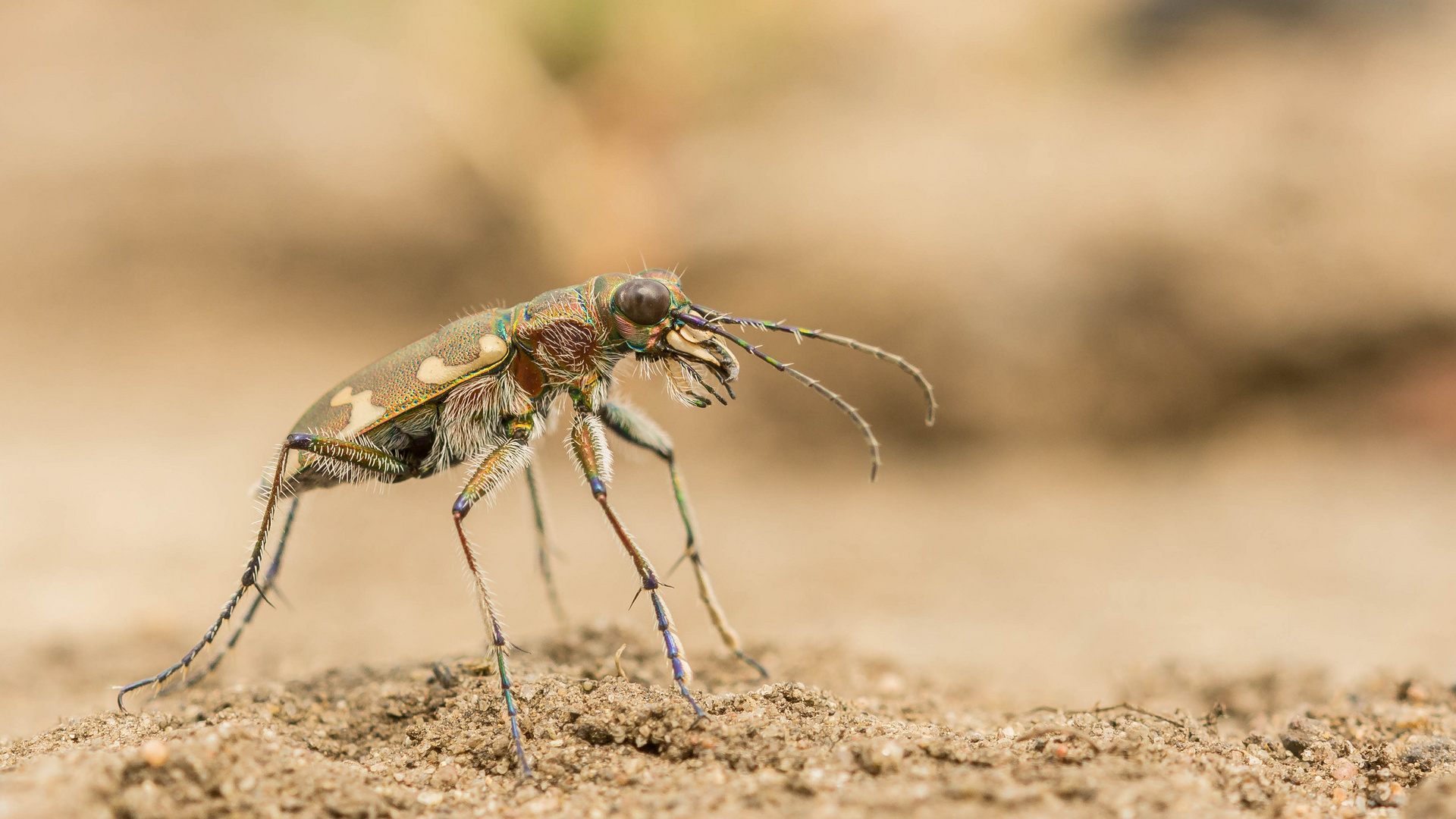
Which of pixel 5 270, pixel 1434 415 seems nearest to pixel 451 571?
pixel 5 270

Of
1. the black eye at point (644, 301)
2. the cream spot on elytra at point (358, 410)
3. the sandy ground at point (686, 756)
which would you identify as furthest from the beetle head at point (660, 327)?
the sandy ground at point (686, 756)

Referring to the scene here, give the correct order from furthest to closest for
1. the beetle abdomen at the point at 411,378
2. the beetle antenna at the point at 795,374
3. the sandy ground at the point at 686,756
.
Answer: the beetle abdomen at the point at 411,378, the beetle antenna at the point at 795,374, the sandy ground at the point at 686,756

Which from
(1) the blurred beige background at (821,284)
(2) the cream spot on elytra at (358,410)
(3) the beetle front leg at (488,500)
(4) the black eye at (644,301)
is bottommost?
(3) the beetle front leg at (488,500)

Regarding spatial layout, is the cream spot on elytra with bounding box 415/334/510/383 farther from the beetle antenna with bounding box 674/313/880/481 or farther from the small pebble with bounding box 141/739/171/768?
the small pebble with bounding box 141/739/171/768

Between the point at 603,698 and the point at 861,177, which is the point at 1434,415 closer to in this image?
the point at 861,177

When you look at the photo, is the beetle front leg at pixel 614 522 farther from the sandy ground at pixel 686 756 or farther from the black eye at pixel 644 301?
the black eye at pixel 644 301

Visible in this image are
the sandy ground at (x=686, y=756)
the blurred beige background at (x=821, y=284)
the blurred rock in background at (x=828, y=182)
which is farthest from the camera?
the blurred rock in background at (x=828, y=182)

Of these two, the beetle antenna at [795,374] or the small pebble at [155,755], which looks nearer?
the small pebble at [155,755]
